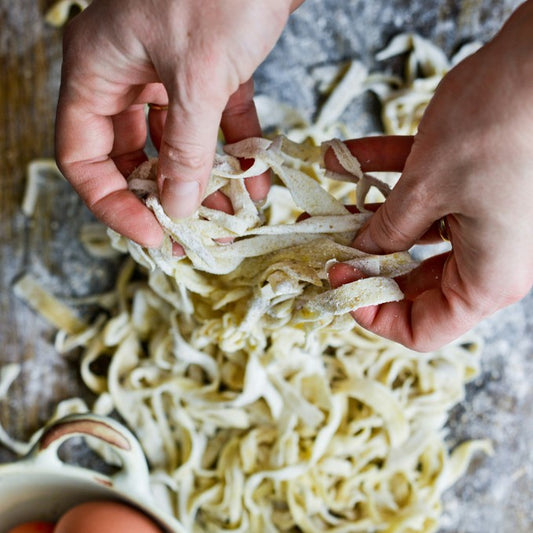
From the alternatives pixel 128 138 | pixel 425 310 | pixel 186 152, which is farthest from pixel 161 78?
pixel 425 310

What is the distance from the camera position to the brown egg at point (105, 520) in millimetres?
827

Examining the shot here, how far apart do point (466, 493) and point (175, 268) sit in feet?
2.16

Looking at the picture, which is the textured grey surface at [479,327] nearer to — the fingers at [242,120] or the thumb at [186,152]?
the fingers at [242,120]

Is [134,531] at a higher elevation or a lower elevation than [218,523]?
higher

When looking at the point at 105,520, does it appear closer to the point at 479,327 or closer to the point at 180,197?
the point at 180,197

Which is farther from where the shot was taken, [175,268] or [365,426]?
[365,426]

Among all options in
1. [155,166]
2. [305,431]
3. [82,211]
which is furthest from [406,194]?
[82,211]

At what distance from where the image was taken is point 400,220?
68 cm

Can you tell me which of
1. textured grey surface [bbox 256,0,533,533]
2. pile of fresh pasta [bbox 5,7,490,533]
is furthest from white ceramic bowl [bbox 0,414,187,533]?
textured grey surface [bbox 256,0,533,533]

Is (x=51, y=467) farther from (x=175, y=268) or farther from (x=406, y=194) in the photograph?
(x=406, y=194)

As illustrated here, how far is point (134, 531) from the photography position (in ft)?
2.75

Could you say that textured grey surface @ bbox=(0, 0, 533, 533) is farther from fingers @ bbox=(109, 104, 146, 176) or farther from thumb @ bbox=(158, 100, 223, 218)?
thumb @ bbox=(158, 100, 223, 218)

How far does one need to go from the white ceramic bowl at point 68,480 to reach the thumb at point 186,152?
0.30 metres

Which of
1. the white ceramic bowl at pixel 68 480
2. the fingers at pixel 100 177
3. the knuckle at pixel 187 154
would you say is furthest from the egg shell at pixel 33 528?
the knuckle at pixel 187 154
